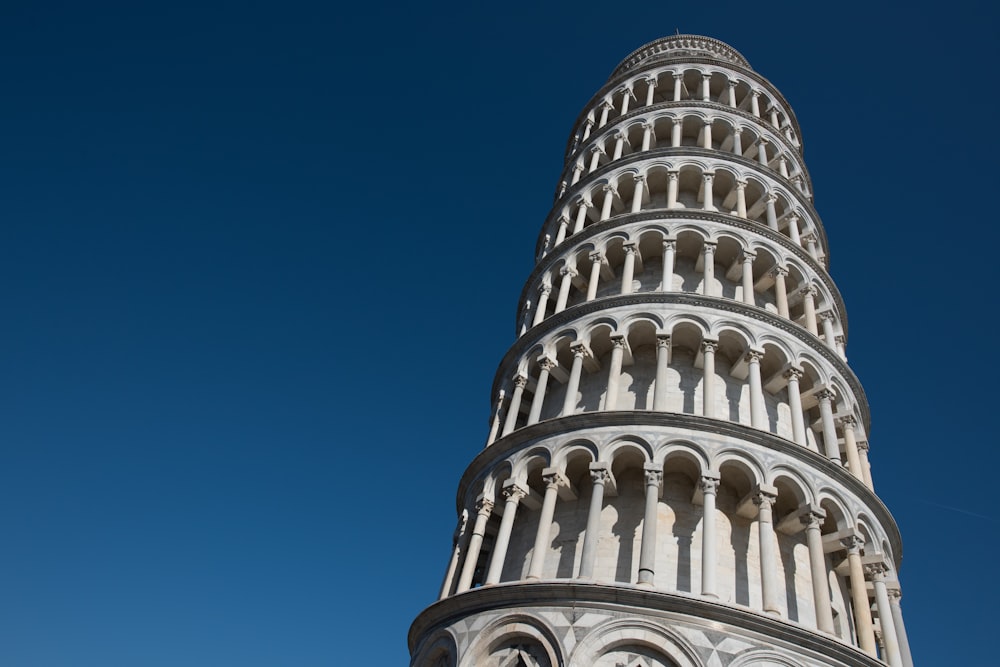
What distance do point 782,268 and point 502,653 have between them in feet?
47.2

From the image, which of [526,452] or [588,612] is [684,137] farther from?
[588,612]

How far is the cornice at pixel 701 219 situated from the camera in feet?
78.5

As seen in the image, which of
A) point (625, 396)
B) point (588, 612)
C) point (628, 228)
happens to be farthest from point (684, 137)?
point (588, 612)

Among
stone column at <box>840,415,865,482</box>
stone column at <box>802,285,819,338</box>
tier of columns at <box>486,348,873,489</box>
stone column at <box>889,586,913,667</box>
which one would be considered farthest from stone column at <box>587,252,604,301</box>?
stone column at <box>889,586,913,667</box>

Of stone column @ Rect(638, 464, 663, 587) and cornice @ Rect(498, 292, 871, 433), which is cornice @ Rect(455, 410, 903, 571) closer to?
stone column @ Rect(638, 464, 663, 587)

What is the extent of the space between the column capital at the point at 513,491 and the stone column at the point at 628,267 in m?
6.75

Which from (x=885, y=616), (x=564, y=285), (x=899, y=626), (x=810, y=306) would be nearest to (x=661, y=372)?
(x=564, y=285)

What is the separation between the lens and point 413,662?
17125 millimetres

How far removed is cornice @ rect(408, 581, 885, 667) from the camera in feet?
45.8

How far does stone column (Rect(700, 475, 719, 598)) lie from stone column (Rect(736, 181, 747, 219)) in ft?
37.7

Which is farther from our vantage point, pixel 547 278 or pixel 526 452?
pixel 547 278

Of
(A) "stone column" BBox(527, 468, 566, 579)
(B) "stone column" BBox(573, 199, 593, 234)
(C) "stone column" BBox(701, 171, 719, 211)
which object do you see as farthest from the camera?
(B) "stone column" BBox(573, 199, 593, 234)

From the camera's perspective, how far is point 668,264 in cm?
2253

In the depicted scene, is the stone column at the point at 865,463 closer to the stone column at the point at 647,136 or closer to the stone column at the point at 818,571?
the stone column at the point at 818,571
